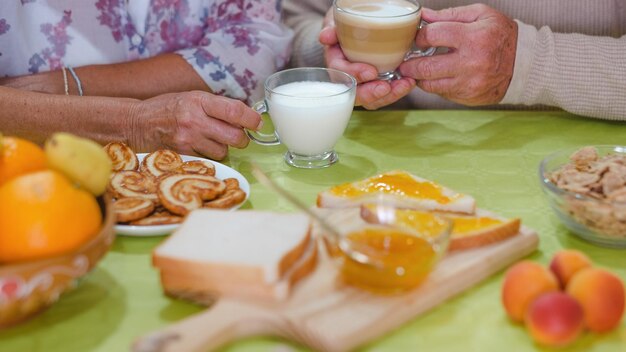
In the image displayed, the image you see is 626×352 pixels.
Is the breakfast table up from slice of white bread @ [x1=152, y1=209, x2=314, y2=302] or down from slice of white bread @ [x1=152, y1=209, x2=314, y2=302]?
down

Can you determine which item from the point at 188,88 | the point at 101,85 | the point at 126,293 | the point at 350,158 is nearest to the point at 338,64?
the point at 350,158

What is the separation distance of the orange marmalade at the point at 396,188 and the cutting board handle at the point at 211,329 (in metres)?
0.38

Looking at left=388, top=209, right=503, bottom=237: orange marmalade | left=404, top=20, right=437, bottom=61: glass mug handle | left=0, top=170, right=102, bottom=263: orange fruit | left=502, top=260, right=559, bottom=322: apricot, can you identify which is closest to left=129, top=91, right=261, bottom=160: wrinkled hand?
left=404, top=20, right=437, bottom=61: glass mug handle

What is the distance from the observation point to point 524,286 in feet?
3.48

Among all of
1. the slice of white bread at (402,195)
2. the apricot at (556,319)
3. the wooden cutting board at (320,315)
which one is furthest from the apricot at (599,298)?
the slice of white bread at (402,195)

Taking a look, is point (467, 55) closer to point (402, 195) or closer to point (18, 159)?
point (402, 195)

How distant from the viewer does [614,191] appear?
1280mm

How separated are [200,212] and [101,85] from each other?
0.86 meters

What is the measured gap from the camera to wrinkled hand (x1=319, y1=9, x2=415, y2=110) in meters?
1.76

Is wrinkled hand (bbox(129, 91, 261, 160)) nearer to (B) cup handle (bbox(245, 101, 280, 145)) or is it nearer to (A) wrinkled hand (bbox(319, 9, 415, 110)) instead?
(B) cup handle (bbox(245, 101, 280, 145))

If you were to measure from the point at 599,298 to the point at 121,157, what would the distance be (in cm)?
90

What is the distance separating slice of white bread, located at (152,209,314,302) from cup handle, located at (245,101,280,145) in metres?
0.47

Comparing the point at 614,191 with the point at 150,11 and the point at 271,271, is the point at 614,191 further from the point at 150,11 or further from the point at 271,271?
the point at 150,11

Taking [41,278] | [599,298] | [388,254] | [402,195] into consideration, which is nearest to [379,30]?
[402,195]
